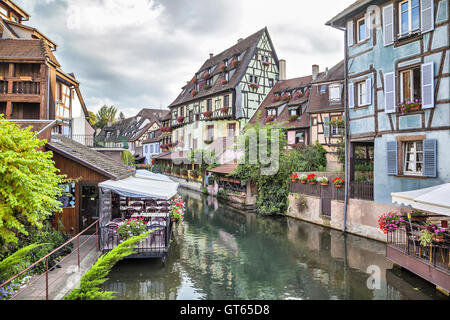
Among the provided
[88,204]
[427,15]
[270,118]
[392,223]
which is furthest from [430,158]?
[270,118]

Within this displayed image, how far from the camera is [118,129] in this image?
218ft

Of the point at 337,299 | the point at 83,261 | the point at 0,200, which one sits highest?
the point at 0,200

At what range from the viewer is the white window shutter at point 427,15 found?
10839 millimetres

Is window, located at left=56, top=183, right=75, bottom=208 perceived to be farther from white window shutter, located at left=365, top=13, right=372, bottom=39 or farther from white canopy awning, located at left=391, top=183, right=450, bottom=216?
white window shutter, located at left=365, top=13, right=372, bottom=39

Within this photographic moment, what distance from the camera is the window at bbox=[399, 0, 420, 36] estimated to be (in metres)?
11.5

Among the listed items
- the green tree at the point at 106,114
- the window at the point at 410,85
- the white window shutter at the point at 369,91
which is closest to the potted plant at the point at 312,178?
the white window shutter at the point at 369,91

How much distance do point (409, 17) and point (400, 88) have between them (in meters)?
2.65

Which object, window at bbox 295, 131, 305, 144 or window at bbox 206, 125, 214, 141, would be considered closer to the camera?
window at bbox 295, 131, 305, 144

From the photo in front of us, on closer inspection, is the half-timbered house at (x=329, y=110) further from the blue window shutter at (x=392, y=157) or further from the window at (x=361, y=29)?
the blue window shutter at (x=392, y=157)

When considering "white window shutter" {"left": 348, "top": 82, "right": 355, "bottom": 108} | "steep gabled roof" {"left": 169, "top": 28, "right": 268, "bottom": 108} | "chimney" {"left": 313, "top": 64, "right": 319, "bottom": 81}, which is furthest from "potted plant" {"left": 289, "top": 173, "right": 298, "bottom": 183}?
"steep gabled roof" {"left": 169, "top": 28, "right": 268, "bottom": 108}

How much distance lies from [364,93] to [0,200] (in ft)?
45.2

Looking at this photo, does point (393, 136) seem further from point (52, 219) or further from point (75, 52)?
point (75, 52)

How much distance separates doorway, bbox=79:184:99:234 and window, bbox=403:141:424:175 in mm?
11858
